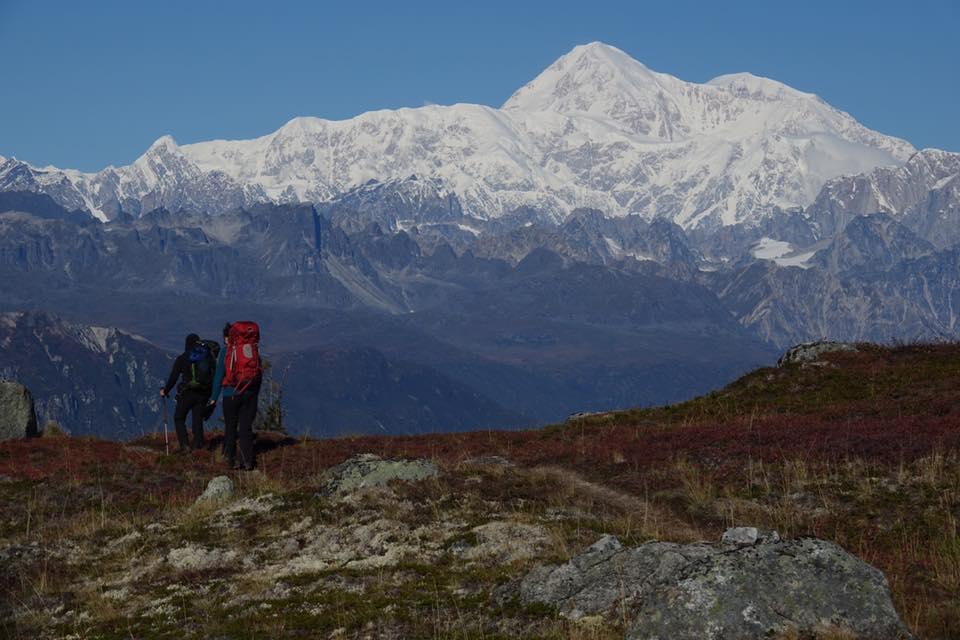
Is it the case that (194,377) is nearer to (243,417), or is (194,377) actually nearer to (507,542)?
(243,417)

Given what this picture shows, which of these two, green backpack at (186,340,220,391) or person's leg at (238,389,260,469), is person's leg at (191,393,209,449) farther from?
person's leg at (238,389,260,469)

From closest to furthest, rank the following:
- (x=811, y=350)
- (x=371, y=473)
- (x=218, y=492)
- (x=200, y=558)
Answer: (x=200, y=558), (x=371, y=473), (x=218, y=492), (x=811, y=350)

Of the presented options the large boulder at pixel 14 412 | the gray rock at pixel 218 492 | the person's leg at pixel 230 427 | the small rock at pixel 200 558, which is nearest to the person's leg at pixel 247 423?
the person's leg at pixel 230 427

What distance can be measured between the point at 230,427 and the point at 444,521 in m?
11.8

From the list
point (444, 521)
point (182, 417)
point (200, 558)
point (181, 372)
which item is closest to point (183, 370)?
point (181, 372)

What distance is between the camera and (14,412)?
42.5 metres

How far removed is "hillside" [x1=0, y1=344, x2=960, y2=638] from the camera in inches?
665

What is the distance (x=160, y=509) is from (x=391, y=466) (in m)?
5.22

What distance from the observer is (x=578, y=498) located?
24844 millimetres

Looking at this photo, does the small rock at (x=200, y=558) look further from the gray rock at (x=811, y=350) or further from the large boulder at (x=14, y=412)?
the gray rock at (x=811, y=350)

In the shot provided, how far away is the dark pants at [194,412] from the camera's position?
3519cm

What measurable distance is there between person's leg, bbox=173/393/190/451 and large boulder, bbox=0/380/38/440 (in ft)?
30.7

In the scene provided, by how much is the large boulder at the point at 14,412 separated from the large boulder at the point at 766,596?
32710 millimetres

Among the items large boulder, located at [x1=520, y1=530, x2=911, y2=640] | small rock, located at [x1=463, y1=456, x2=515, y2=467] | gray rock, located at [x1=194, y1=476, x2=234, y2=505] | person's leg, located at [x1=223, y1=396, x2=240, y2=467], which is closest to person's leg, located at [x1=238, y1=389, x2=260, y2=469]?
person's leg, located at [x1=223, y1=396, x2=240, y2=467]
